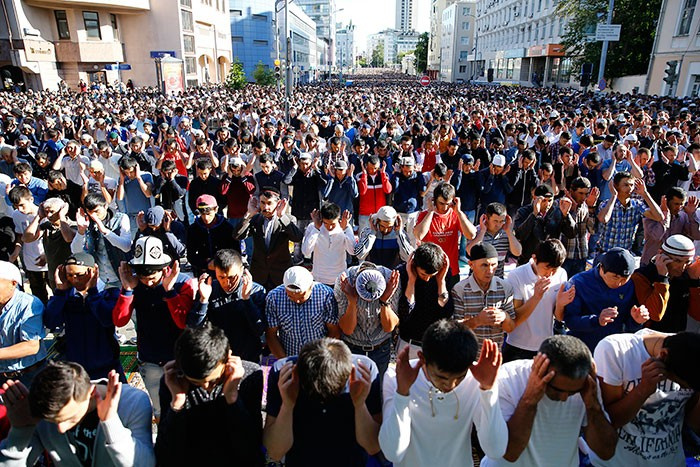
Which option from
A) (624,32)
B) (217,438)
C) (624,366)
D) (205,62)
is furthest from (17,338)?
(205,62)

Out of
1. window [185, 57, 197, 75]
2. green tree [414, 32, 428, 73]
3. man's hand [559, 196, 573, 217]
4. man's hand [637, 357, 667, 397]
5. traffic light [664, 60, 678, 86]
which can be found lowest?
man's hand [637, 357, 667, 397]

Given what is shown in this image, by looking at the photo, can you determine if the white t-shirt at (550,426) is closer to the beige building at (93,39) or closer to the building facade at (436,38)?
the beige building at (93,39)

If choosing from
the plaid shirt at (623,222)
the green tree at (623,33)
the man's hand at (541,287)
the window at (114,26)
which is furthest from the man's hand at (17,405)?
the window at (114,26)

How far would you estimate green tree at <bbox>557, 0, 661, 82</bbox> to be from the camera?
33656mm

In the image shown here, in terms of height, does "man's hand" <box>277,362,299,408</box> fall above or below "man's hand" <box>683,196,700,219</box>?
below

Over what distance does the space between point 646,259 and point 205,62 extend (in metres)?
53.2

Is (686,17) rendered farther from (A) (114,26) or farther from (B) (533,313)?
(A) (114,26)

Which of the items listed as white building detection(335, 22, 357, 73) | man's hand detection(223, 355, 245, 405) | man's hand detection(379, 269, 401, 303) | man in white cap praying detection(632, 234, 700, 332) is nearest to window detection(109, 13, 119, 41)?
man's hand detection(379, 269, 401, 303)

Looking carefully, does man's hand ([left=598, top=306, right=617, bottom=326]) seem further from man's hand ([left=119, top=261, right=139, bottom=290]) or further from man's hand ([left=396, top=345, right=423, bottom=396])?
man's hand ([left=119, top=261, right=139, bottom=290])

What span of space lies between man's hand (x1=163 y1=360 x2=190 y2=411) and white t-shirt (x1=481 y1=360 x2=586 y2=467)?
63.6 inches

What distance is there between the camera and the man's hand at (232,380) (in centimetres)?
228

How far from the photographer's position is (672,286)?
3.61 metres

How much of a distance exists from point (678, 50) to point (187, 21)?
40094mm

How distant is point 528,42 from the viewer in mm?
54250
